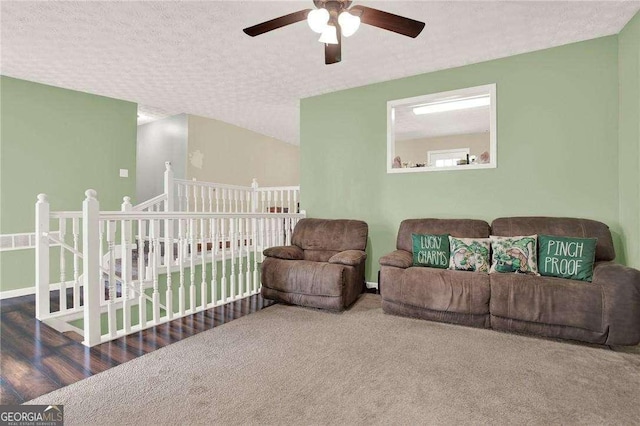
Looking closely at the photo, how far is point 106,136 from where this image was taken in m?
4.71

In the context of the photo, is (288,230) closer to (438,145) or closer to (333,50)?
(333,50)

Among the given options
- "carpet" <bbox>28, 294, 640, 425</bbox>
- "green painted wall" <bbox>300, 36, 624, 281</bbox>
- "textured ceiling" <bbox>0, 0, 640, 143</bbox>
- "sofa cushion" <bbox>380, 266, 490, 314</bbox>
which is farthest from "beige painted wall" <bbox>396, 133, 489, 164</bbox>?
"carpet" <bbox>28, 294, 640, 425</bbox>

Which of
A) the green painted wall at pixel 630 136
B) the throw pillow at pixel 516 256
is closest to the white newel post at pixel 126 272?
the throw pillow at pixel 516 256

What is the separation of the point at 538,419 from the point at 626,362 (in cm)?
109

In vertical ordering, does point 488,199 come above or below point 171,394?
above

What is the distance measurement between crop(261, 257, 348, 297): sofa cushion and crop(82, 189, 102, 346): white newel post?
4.84ft

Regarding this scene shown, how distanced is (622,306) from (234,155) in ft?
20.6

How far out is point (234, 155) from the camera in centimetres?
681

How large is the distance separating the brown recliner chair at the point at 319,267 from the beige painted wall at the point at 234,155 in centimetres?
312

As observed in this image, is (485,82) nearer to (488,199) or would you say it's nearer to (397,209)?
(488,199)

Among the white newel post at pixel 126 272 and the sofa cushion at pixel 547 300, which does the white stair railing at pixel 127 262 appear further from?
the sofa cushion at pixel 547 300

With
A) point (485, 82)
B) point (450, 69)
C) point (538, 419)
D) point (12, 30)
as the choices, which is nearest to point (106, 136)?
point (12, 30)

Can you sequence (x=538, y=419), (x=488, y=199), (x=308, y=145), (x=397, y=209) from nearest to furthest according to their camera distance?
(x=538, y=419), (x=488, y=199), (x=397, y=209), (x=308, y=145)

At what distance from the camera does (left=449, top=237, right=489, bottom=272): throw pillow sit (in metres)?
→ 2.87
